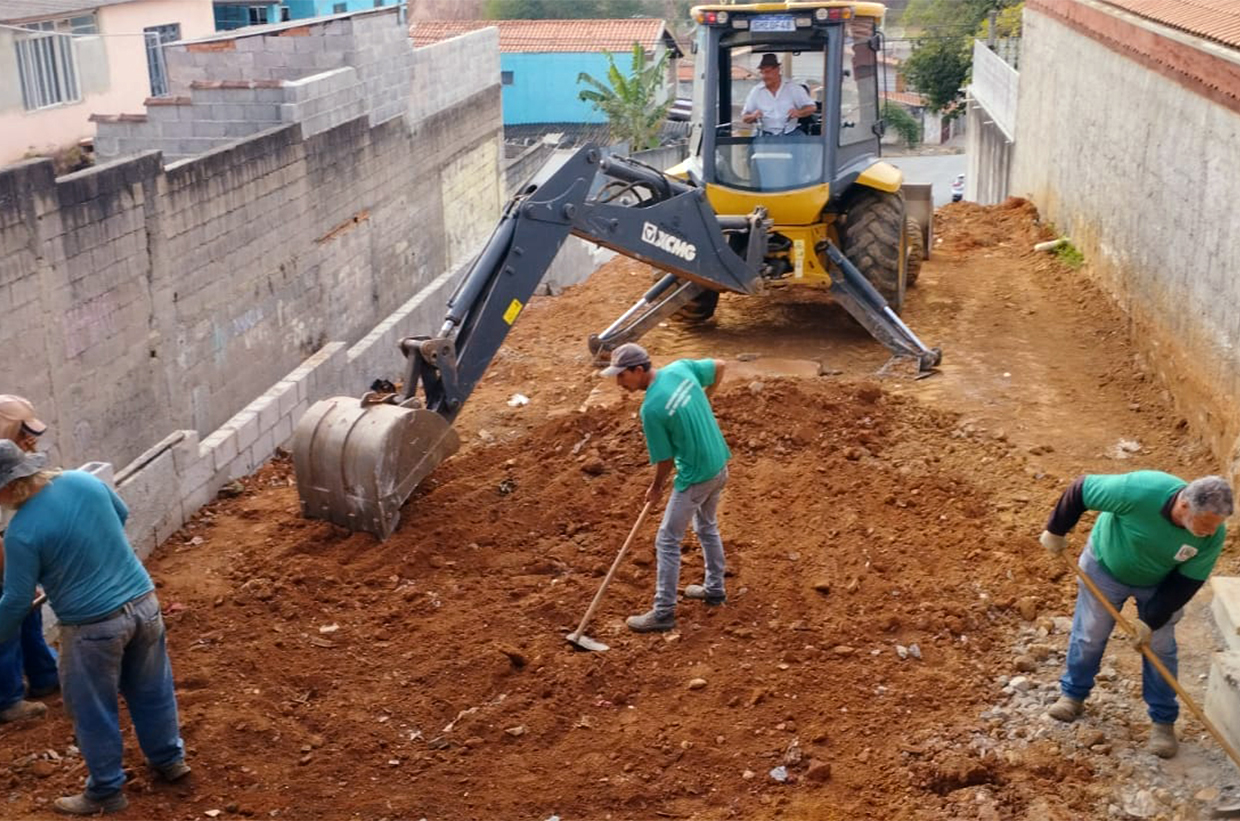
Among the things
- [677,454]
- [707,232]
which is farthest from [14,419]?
[707,232]

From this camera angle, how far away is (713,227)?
33.5 ft

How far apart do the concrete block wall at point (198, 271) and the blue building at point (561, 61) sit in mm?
27579

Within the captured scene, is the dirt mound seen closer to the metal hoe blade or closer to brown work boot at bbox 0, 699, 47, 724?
the metal hoe blade

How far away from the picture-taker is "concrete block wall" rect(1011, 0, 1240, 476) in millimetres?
9148

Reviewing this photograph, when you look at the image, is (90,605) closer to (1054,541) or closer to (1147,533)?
(1054,541)

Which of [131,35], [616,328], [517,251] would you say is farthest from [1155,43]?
[131,35]

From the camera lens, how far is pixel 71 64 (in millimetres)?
25984

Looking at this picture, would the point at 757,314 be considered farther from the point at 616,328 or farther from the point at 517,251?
the point at 517,251

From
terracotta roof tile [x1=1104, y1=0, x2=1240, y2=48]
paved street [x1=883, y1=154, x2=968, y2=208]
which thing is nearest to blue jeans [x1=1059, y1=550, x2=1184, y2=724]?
terracotta roof tile [x1=1104, y1=0, x2=1240, y2=48]

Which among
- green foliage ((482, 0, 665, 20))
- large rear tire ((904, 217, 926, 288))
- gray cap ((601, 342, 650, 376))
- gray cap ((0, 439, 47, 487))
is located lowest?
large rear tire ((904, 217, 926, 288))

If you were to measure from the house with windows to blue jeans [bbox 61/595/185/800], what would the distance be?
19708 mm

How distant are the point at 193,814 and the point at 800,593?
349 cm

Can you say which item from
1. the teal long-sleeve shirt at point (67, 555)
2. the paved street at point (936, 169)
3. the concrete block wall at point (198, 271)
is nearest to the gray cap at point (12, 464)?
the teal long-sleeve shirt at point (67, 555)

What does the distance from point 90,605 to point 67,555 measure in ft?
0.75
